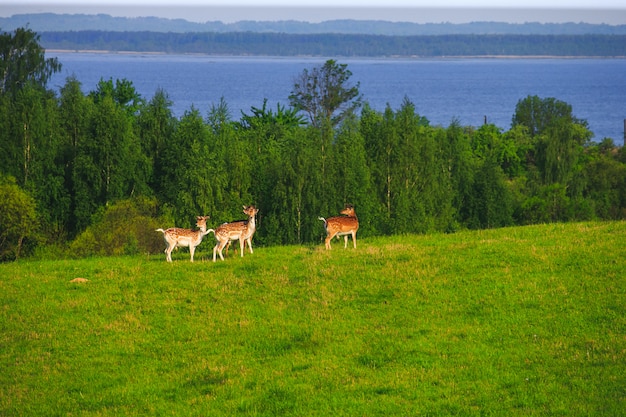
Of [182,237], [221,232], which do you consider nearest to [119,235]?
[182,237]

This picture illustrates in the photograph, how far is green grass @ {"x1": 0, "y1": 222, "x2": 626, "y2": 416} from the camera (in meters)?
17.1

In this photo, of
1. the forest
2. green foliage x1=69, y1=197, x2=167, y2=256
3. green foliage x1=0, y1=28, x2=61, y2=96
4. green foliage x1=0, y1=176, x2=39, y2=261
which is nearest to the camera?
green foliage x1=69, y1=197, x2=167, y2=256

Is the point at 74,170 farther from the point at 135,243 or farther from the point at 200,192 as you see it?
the point at 135,243

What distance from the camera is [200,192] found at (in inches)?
2055

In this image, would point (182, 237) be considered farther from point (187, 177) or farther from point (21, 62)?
point (21, 62)

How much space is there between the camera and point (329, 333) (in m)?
20.5

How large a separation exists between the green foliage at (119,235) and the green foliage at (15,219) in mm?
3576

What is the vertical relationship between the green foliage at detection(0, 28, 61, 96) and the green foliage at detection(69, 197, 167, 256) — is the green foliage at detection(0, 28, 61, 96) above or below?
→ above

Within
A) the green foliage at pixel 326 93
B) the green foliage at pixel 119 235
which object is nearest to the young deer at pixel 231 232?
the green foliage at pixel 119 235

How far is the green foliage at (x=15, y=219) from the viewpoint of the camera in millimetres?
49125

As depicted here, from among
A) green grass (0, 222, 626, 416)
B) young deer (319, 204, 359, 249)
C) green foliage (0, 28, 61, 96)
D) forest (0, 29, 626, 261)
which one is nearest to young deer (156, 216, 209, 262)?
green grass (0, 222, 626, 416)

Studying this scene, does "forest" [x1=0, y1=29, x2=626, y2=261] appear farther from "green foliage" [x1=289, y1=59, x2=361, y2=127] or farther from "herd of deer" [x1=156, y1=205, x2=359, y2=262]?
"green foliage" [x1=289, y1=59, x2=361, y2=127]

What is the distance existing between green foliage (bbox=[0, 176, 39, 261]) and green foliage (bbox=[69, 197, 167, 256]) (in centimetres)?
358

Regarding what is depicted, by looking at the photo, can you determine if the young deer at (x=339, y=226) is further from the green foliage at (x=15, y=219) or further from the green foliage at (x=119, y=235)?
the green foliage at (x=15, y=219)
